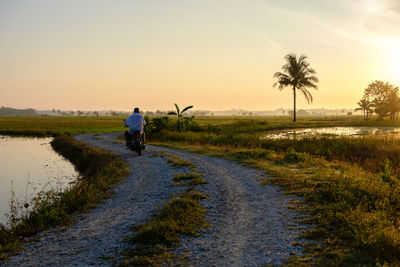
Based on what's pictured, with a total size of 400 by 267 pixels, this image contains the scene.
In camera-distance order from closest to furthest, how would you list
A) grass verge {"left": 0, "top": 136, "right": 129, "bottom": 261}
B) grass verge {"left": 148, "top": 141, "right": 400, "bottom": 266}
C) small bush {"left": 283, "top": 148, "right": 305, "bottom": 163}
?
1. grass verge {"left": 148, "top": 141, "right": 400, "bottom": 266}
2. grass verge {"left": 0, "top": 136, "right": 129, "bottom": 261}
3. small bush {"left": 283, "top": 148, "right": 305, "bottom": 163}

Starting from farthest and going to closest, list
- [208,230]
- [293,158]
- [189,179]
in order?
[293,158] → [189,179] → [208,230]

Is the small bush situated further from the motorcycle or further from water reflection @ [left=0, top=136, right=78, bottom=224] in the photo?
water reflection @ [left=0, top=136, right=78, bottom=224]

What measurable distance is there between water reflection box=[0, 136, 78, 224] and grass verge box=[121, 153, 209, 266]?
19.3 ft

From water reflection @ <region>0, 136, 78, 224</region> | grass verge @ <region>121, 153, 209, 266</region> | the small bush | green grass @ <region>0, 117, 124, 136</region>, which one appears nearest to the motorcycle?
water reflection @ <region>0, 136, 78, 224</region>

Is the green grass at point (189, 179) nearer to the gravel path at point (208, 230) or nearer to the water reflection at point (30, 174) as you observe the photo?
the gravel path at point (208, 230)

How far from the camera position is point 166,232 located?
606 centimetres

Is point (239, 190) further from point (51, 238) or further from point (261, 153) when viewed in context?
point (261, 153)

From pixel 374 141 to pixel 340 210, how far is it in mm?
15157

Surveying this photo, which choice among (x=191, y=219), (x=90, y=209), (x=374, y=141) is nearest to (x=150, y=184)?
(x=90, y=209)

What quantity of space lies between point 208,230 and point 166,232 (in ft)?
3.23

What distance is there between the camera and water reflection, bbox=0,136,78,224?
514 inches

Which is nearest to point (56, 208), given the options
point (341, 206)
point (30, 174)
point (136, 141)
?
point (341, 206)

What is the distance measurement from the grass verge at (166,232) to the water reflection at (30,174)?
5.88m

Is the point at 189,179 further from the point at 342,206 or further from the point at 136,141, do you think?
the point at 136,141
